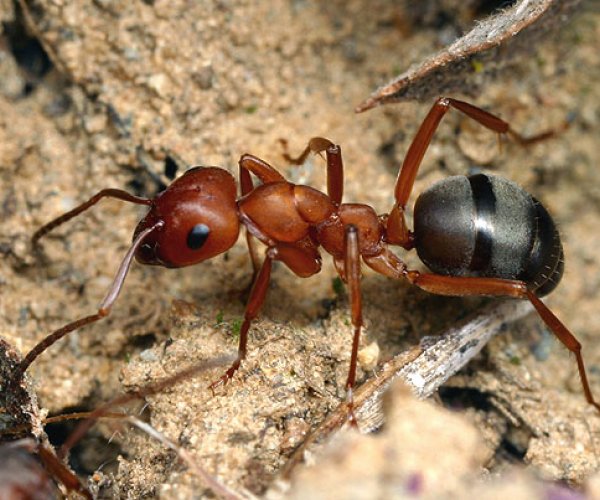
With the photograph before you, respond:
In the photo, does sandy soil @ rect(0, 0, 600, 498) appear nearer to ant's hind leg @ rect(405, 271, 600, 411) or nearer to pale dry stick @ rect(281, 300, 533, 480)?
pale dry stick @ rect(281, 300, 533, 480)

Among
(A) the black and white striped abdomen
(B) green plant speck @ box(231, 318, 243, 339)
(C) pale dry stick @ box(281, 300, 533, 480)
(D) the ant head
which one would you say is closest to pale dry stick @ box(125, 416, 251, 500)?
(C) pale dry stick @ box(281, 300, 533, 480)

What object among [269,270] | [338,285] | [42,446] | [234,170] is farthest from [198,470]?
[234,170]

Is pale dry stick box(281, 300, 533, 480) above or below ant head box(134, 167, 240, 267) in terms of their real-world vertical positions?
below

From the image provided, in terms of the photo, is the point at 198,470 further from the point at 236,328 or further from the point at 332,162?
the point at 332,162

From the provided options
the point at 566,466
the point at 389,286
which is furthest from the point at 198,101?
the point at 566,466

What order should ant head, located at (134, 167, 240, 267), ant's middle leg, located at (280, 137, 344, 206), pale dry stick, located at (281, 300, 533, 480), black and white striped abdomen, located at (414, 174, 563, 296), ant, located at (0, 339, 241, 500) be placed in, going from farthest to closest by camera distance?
1. ant's middle leg, located at (280, 137, 344, 206)
2. black and white striped abdomen, located at (414, 174, 563, 296)
3. ant head, located at (134, 167, 240, 267)
4. pale dry stick, located at (281, 300, 533, 480)
5. ant, located at (0, 339, 241, 500)

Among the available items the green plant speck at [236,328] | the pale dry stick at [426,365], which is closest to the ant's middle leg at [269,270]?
the green plant speck at [236,328]

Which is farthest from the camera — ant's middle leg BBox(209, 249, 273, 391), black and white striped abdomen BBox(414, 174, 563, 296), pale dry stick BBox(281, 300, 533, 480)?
black and white striped abdomen BBox(414, 174, 563, 296)

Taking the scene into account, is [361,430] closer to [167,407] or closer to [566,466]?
[167,407]
